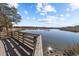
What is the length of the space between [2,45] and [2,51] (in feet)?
0.21

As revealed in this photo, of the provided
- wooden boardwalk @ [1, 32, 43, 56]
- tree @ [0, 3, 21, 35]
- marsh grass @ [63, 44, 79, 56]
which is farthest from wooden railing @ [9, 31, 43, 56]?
marsh grass @ [63, 44, 79, 56]

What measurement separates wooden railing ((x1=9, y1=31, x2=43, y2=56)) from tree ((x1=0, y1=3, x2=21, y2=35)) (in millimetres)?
115

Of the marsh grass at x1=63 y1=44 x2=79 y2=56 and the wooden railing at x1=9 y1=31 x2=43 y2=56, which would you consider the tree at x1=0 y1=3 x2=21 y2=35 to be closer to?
the wooden railing at x1=9 y1=31 x2=43 y2=56

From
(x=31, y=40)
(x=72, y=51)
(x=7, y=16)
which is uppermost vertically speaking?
(x=7, y=16)

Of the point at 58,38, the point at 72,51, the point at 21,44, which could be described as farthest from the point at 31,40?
the point at 72,51

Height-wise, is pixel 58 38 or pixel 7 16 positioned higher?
pixel 7 16

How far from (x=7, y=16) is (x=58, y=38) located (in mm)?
566

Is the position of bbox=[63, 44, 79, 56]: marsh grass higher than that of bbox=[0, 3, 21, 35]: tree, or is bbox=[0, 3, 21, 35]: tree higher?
bbox=[0, 3, 21, 35]: tree

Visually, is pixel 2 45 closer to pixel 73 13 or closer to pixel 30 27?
pixel 30 27

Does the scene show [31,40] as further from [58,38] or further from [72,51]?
[72,51]

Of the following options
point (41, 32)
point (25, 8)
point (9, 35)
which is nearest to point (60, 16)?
point (41, 32)

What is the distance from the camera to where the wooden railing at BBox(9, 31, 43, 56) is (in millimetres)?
1586

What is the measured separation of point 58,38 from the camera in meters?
1.60

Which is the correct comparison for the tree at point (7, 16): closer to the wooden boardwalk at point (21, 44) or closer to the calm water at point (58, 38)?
the wooden boardwalk at point (21, 44)
